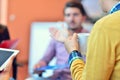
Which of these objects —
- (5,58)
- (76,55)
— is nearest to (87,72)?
(76,55)

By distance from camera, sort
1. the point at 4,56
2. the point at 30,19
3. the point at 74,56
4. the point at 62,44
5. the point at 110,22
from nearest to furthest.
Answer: the point at 110,22, the point at 74,56, the point at 4,56, the point at 62,44, the point at 30,19

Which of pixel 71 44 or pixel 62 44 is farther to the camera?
pixel 62 44

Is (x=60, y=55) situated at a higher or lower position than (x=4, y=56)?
lower

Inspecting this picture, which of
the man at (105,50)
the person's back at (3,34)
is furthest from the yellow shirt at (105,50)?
the person's back at (3,34)

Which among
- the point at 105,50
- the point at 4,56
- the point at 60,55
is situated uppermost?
the point at 105,50

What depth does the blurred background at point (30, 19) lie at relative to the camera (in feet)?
10.2

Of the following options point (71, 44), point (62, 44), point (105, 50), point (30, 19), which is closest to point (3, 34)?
point (62, 44)

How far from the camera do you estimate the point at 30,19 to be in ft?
10.7

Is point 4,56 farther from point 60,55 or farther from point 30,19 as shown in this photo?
point 30,19

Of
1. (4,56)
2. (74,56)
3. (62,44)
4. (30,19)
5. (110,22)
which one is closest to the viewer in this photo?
(110,22)

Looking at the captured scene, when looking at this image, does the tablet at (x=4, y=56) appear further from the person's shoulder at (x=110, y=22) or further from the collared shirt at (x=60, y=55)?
the collared shirt at (x=60, y=55)

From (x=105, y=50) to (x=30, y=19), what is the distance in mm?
2405

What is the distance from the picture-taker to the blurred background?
312 cm

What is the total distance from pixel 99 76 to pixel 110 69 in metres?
0.05
